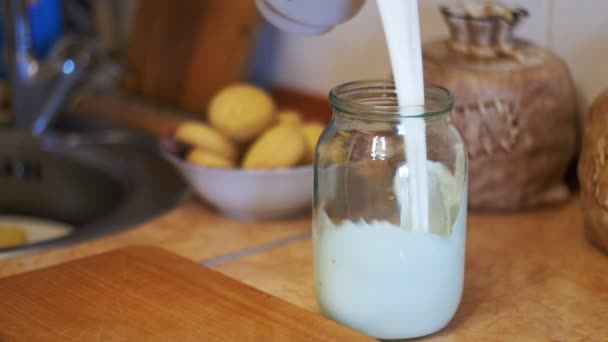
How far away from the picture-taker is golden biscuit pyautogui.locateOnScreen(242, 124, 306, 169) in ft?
3.16

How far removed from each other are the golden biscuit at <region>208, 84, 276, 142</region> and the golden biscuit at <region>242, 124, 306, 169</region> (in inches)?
1.2

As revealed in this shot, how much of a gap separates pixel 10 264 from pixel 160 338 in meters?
0.29

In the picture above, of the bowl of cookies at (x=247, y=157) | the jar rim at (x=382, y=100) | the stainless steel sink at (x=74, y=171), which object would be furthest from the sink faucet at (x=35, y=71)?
the jar rim at (x=382, y=100)

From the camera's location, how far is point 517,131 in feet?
3.10

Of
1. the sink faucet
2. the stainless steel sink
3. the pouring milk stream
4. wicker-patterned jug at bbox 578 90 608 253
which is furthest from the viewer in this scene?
the sink faucet

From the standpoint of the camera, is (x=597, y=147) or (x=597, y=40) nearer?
(x=597, y=147)

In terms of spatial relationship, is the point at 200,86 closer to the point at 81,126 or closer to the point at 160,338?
the point at 81,126

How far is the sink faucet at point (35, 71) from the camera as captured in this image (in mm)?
1418

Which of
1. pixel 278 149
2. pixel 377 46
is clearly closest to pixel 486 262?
pixel 278 149

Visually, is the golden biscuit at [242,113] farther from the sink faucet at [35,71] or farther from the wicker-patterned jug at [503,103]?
the sink faucet at [35,71]

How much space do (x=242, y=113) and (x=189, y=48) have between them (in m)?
0.47

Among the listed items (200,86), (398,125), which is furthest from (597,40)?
(200,86)

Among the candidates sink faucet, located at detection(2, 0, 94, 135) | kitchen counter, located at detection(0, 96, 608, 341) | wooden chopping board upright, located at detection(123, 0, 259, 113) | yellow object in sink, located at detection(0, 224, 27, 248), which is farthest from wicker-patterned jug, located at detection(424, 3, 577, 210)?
sink faucet, located at detection(2, 0, 94, 135)

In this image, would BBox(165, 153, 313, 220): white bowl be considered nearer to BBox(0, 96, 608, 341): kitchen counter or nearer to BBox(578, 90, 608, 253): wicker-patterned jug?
BBox(0, 96, 608, 341): kitchen counter
